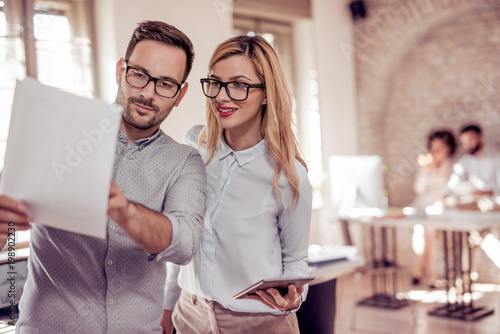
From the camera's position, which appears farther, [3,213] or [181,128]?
[181,128]

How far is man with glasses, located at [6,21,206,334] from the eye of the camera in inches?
47.8

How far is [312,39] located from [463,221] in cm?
280

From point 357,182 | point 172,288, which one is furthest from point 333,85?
point 172,288

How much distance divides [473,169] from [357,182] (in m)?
1.78

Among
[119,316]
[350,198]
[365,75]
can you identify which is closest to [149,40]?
[119,316]

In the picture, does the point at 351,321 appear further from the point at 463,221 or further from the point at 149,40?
the point at 149,40

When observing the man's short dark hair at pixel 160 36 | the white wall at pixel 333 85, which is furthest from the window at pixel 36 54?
the white wall at pixel 333 85

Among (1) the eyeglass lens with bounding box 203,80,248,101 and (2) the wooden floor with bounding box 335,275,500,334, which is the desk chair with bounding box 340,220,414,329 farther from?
(1) the eyeglass lens with bounding box 203,80,248,101

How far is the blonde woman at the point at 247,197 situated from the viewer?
1526 millimetres

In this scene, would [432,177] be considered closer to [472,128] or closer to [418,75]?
[472,128]

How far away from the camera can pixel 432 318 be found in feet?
14.8

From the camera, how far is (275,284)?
4.46 ft

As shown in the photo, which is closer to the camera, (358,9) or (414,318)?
(414,318)

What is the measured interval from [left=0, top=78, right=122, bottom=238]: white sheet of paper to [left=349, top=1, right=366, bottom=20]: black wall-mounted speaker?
19.3 ft
